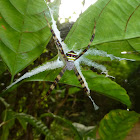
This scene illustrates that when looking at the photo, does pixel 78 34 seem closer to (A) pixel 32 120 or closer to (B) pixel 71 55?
(B) pixel 71 55

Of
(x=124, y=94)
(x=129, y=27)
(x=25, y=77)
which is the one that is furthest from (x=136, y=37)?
(x=25, y=77)

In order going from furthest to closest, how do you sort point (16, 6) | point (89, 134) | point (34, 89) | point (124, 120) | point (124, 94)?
point (34, 89)
point (89, 134)
point (124, 120)
point (124, 94)
point (16, 6)

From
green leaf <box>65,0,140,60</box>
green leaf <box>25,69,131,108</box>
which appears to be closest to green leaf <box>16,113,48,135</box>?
green leaf <box>25,69,131,108</box>

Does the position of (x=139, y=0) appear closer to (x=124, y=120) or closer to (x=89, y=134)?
(x=124, y=120)

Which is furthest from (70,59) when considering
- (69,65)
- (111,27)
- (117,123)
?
(117,123)

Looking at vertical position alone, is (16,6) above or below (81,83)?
above

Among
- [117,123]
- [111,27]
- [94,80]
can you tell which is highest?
[111,27]
